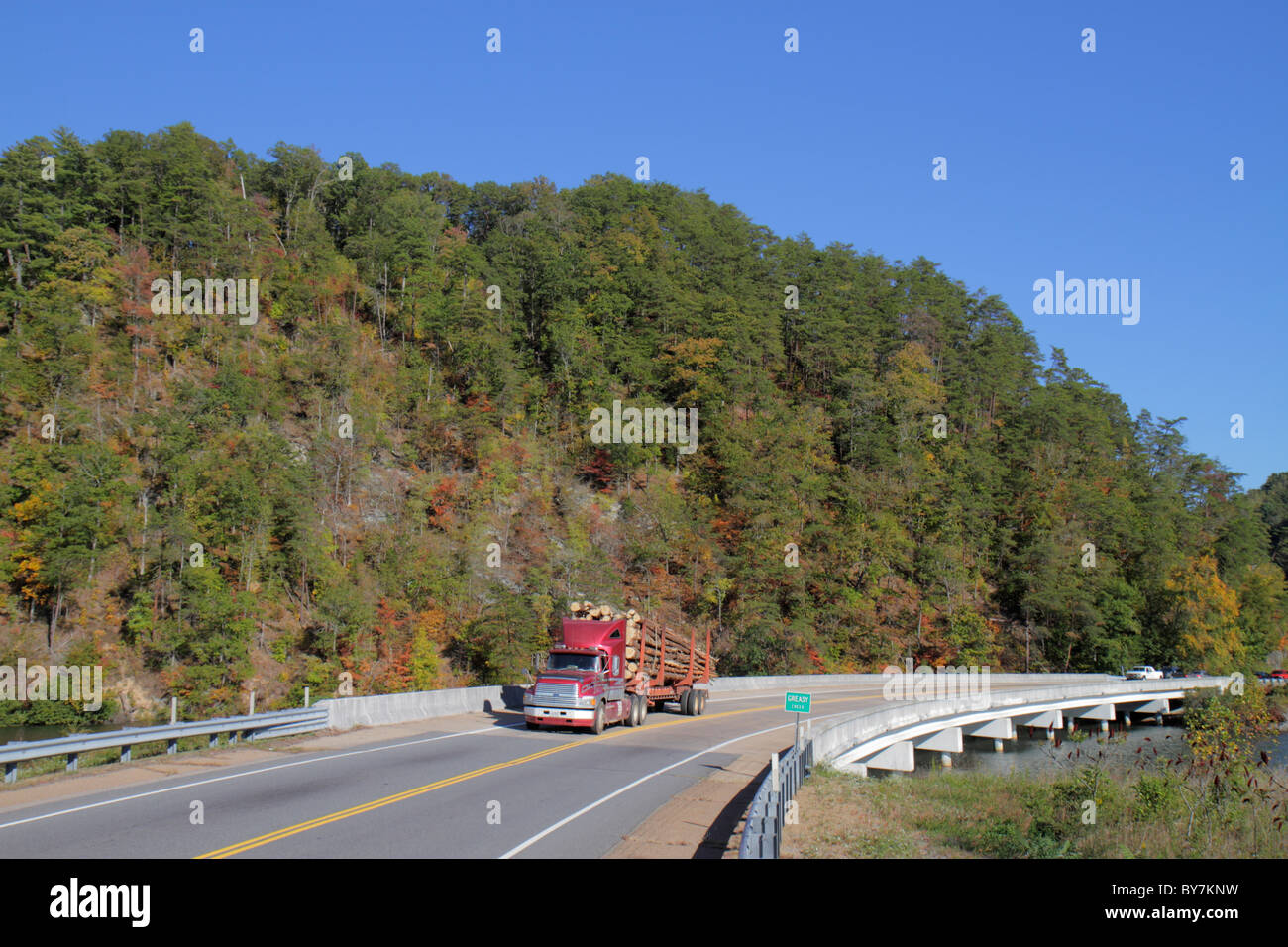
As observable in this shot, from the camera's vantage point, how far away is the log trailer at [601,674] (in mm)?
22938

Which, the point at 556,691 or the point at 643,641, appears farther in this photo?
the point at 643,641

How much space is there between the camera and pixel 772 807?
10.5 m

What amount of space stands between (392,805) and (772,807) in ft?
19.6

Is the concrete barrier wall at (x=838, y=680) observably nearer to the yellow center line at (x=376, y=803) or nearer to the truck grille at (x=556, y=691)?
the truck grille at (x=556, y=691)

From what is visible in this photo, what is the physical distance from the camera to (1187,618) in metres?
71.3

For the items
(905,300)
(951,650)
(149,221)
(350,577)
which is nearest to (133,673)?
(350,577)

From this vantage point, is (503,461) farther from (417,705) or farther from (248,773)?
(248,773)

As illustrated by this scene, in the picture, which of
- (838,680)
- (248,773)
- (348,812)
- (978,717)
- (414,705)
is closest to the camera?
(348,812)

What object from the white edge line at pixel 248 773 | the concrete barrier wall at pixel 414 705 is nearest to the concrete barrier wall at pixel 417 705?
the concrete barrier wall at pixel 414 705

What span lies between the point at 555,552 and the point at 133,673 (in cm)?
2491

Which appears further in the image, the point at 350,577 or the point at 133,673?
→ the point at 350,577

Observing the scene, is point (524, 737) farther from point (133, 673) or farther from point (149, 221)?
point (149, 221)

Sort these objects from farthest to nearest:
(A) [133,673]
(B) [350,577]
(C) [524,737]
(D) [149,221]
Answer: (D) [149,221]
(B) [350,577]
(A) [133,673]
(C) [524,737]

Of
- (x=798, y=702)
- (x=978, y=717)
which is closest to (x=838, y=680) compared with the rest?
(x=978, y=717)
